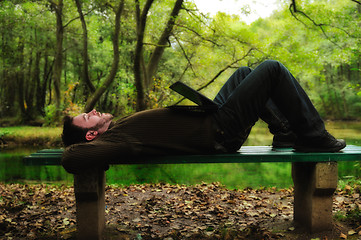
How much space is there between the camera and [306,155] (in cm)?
283

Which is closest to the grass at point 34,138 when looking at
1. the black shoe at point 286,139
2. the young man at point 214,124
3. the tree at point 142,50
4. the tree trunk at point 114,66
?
the tree trunk at point 114,66

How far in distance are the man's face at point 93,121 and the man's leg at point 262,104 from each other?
94cm

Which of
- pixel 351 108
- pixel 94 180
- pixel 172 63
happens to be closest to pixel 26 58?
pixel 172 63

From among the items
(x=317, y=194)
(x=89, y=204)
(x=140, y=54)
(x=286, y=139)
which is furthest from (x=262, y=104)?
(x=140, y=54)

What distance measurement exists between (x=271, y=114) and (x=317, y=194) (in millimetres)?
833

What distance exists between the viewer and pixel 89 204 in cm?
289

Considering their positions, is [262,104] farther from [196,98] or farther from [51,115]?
[51,115]

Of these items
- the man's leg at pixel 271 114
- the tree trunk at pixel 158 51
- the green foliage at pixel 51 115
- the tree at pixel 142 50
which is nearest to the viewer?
the man's leg at pixel 271 114

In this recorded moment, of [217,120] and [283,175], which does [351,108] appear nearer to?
[283,175]

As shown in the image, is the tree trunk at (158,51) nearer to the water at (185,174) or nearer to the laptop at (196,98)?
the water at (185,174)

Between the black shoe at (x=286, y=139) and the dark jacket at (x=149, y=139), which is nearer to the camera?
the dark jacket at (x=149, y=139)

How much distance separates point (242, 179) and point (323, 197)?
4627 mm

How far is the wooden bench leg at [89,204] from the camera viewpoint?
279cm

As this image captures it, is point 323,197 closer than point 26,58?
Yes
